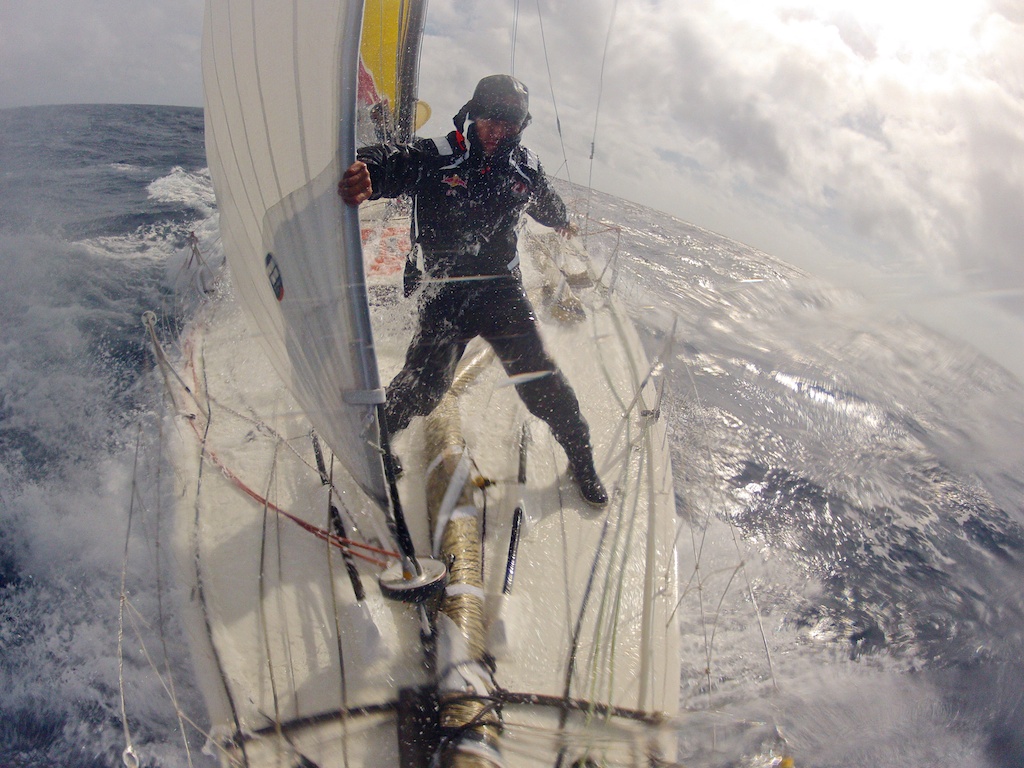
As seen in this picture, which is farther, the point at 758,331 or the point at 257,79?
the point at 758,331

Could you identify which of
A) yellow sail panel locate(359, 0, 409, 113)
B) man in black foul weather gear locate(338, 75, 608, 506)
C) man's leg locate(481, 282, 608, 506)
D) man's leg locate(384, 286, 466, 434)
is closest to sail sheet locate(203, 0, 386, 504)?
man in black foul weather gear locate(338, 75, 608, 506)

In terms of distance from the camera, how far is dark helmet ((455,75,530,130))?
6.12 feet

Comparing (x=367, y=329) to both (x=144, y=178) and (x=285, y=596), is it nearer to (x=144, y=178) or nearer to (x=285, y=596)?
(x=285, y=596)

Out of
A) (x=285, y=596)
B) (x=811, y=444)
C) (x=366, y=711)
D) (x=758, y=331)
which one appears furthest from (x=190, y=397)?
(x=758, y=331)

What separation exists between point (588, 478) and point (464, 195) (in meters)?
1.34

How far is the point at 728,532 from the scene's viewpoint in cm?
293

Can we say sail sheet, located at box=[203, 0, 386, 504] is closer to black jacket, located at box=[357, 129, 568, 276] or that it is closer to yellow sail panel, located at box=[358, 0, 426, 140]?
black jacket, located at box=[357, 129, 568, 276]

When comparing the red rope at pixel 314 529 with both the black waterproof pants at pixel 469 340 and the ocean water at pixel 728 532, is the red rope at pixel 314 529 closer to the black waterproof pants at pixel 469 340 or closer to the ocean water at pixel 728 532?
the ocean water at pixel 728 532

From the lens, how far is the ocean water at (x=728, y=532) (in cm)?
177

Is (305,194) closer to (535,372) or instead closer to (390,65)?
(535,372)

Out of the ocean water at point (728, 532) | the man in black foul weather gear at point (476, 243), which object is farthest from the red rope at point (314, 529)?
the man in black foul weather gear at point (476, 243)

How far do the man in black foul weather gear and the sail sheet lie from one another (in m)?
0.41

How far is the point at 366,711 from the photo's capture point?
1.61 meters

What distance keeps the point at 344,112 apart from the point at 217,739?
Answer: 1669 millimetres
